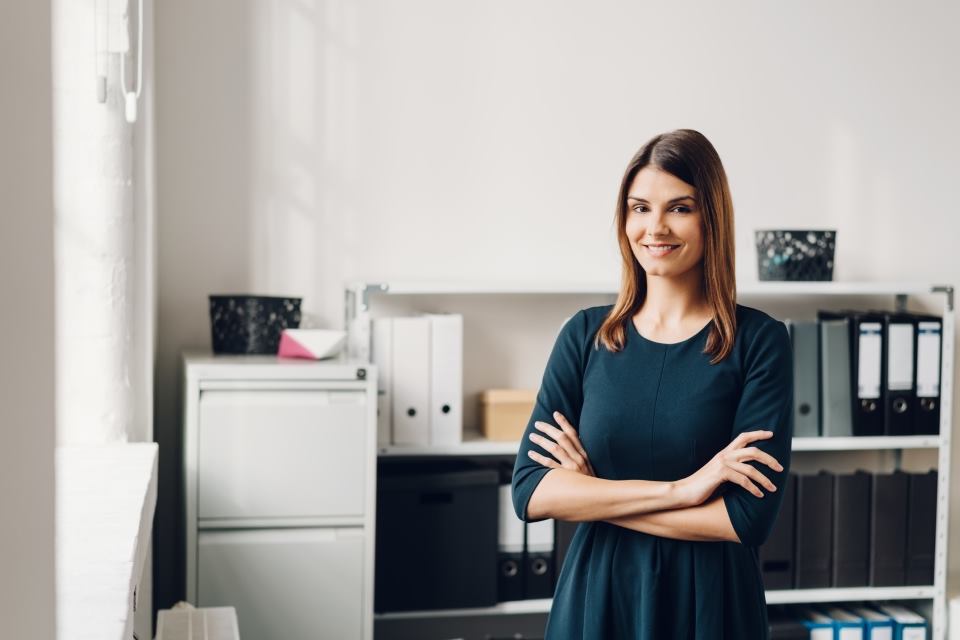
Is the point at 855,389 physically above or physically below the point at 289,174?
below

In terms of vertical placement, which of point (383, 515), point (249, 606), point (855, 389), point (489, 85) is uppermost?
point (489, 85)

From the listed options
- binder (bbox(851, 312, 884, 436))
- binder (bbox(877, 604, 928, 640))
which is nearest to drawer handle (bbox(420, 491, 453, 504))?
binder (bbox(851, 312, 884, 436))

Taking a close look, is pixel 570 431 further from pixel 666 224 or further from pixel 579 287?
pixel 579 287

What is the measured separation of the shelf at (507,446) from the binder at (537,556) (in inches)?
8.7

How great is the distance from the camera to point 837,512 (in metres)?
3.13

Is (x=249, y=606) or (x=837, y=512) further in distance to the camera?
(x=837, y=512)

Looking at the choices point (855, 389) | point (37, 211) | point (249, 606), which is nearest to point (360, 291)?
point (249, 606)

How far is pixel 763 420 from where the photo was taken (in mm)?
1682

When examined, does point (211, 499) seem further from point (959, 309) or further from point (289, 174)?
point (959, 309)

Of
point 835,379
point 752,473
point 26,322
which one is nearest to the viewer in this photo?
point 26,322

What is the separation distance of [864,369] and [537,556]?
108cm

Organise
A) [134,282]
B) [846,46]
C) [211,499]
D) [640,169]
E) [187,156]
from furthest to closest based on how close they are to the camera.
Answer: [846,46] → [187,156] → [211,499] → [134,282] → [640,169]

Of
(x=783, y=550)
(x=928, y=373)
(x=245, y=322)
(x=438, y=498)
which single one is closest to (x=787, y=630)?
(x=783, y=550)

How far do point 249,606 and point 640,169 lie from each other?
149 centimetres
